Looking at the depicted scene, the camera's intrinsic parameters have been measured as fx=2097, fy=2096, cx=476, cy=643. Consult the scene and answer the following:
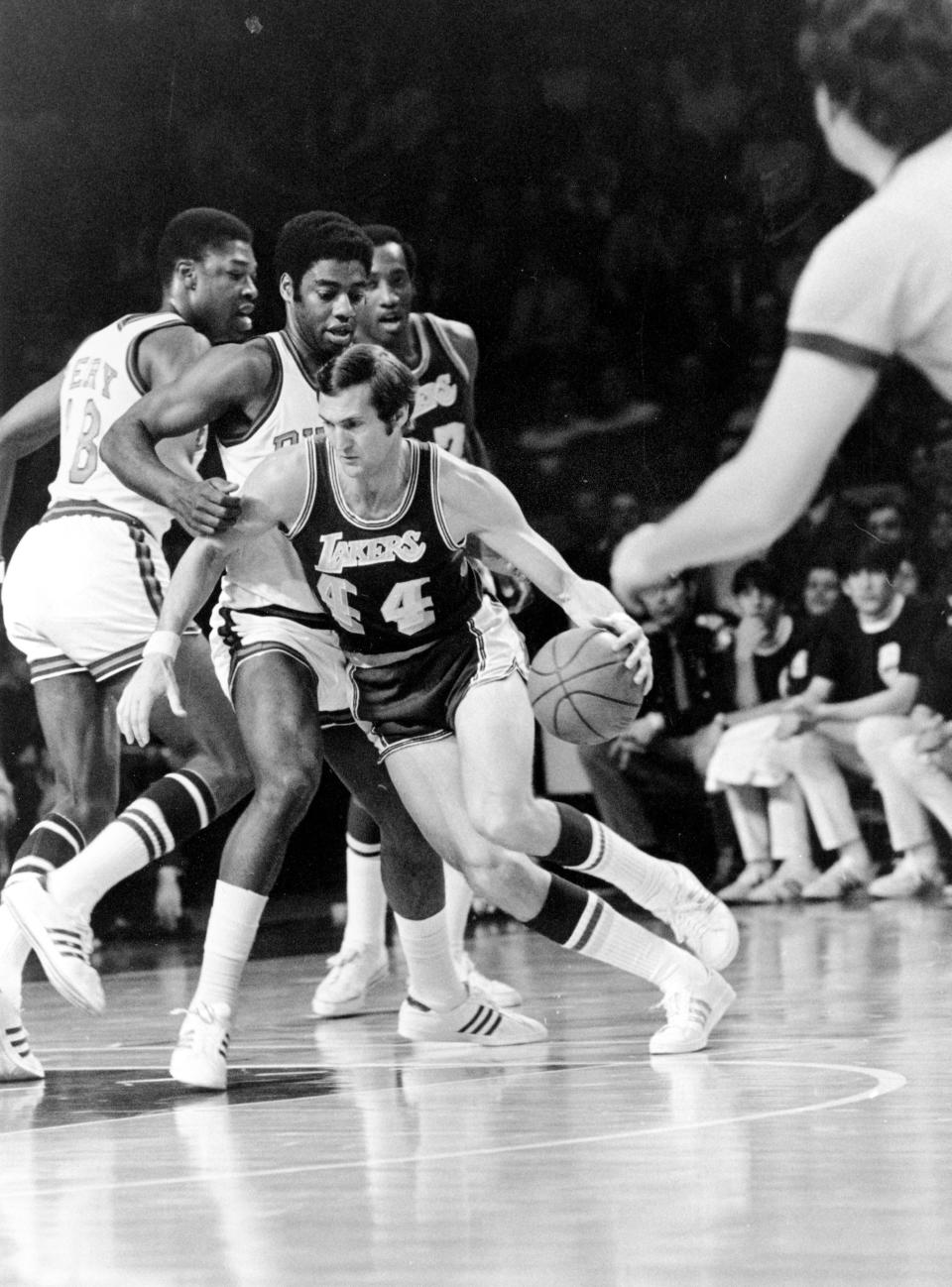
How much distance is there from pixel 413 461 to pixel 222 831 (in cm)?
300

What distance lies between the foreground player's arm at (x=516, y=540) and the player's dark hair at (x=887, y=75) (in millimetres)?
1059

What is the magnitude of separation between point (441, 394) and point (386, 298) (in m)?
0.32

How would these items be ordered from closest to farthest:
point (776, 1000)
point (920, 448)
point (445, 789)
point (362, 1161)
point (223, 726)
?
point (362, 1161)
point (445, 789)
point (223, 726)
point (776, 1000)
point (920, 448)

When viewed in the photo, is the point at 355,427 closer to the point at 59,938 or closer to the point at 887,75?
the point at 59,938

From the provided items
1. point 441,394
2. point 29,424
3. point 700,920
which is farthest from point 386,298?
point 700,920

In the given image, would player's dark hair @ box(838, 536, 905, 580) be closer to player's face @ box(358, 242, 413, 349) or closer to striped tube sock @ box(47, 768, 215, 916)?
player's face @ box(358, 242, 413, 349)

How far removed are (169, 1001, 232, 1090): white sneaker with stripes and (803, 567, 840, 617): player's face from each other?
3.28 meters

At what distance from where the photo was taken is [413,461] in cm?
383

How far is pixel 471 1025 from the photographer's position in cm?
398

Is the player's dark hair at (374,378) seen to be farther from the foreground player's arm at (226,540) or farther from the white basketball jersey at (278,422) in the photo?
the white basketball jersey at (278,422)

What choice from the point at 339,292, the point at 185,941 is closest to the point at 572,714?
the point at 339,292

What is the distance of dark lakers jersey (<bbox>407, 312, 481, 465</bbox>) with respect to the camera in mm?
5129

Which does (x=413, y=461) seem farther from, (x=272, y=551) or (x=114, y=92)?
(x=114, y=92)

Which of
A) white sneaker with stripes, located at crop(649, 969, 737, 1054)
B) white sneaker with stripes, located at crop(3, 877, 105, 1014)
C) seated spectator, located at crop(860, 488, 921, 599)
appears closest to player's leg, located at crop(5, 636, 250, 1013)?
white sneaker with stripes, located at crop(3, 877, 105, 1014)
